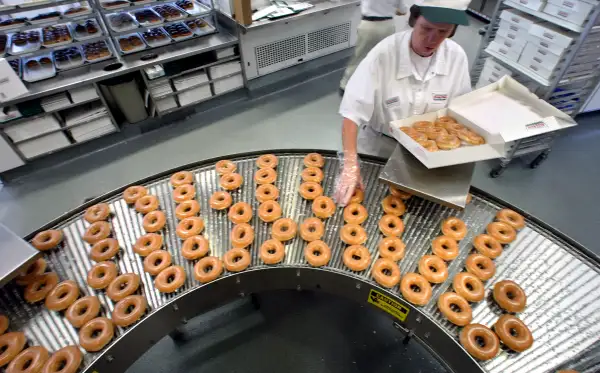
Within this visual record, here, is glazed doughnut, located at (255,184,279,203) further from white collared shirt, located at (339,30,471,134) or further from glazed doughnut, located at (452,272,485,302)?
glazed doughnut, located at (452,272,485,302)

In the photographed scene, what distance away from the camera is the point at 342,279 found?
4.50ft

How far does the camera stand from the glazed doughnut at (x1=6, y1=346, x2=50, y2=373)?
1092mm

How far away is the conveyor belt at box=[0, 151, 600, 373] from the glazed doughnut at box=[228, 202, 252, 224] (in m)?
0.05

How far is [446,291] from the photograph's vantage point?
129 cm

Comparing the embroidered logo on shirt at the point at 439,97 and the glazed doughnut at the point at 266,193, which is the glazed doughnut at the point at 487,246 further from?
the glazed doughnut at the point at 266,193

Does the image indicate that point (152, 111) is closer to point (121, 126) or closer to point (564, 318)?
point (121, 126)

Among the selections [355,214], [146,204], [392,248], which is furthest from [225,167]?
[392,248]

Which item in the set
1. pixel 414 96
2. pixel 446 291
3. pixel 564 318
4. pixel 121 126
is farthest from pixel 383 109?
pixel 121 126

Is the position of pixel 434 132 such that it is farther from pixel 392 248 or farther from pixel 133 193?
pixel 133 193

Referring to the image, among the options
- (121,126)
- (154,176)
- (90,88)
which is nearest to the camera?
(154,176)

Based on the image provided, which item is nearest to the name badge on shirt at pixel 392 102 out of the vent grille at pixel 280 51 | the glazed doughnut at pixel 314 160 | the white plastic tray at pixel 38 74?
the glazed doughnut at pixel 314 160

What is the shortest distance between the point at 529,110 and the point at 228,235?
1603 mm

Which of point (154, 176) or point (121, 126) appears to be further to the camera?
point (121, 126)

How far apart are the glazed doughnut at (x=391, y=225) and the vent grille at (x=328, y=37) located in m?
3.71
